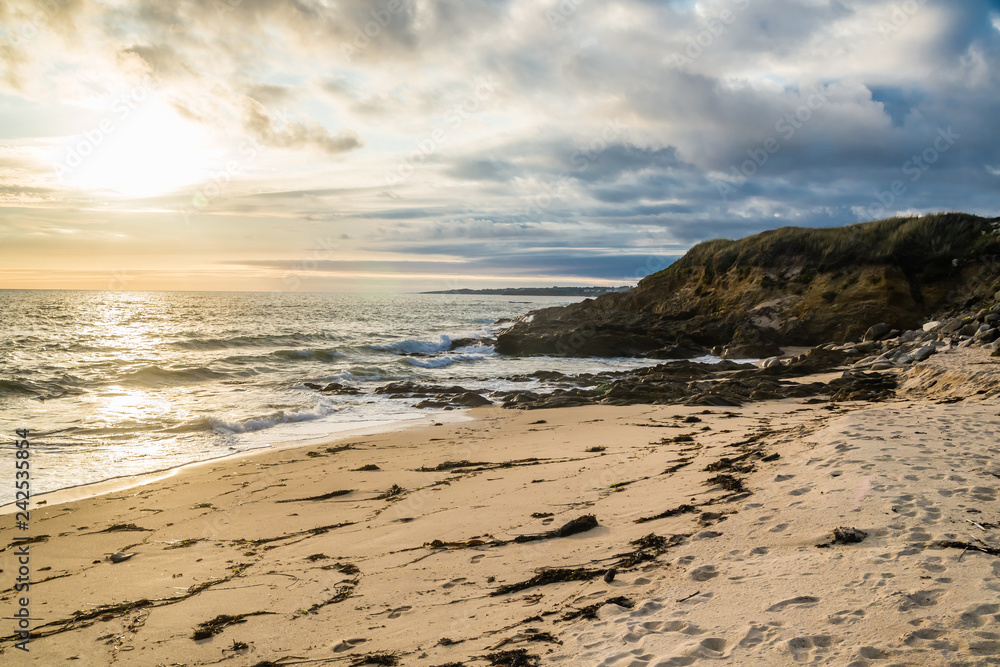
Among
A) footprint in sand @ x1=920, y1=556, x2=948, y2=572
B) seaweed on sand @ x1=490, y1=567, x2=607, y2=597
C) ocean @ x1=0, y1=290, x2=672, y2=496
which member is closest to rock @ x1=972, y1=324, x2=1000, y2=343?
ocean @ x1=0, y1=290, x2=672, y2=496

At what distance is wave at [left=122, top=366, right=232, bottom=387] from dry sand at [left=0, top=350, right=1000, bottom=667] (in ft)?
36.4

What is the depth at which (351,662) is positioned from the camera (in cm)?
316

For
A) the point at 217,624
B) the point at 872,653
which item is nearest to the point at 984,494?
the point at 872,653

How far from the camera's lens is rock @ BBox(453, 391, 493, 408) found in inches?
531

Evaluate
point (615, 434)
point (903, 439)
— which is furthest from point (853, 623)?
point (615, 434)

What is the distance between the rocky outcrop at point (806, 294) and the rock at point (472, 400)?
34.4 feet

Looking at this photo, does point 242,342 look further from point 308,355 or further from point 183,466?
point 183,466

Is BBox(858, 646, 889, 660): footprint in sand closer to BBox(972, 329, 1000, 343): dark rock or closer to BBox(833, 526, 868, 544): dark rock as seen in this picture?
BBox(833, 526, 868, 544): dark rock

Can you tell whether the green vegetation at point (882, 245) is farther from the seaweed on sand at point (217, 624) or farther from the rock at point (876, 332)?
the seaweed on sand at point (217, 624)

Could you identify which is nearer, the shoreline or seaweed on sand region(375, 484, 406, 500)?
seaweed on sand region(375, 484, 406, 500)

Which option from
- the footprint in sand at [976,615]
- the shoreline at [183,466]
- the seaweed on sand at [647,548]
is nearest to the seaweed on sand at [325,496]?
the shoreline at [183,466]

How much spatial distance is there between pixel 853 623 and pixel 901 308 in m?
22.3

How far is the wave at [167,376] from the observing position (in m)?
17.0

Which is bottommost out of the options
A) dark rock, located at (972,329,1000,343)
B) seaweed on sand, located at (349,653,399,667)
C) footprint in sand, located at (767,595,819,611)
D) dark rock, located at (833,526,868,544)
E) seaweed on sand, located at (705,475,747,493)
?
seaweed on sand, located at (349,653,399,667)
